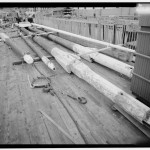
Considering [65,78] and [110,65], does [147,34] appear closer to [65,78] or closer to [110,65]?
[110,65]

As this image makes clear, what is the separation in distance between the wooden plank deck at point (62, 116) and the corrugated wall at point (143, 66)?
2.17ft

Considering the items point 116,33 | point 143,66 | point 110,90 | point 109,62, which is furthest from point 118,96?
point 116,33

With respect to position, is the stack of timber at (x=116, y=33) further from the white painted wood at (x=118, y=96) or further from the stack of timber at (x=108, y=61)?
the white painted wood at (x=118, y=96)

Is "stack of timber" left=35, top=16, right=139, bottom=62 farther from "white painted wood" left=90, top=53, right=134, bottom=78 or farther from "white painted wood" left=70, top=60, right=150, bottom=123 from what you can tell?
"white painted wood" left=70, top=60, right=150, bottom=123

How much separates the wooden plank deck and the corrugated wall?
662mm

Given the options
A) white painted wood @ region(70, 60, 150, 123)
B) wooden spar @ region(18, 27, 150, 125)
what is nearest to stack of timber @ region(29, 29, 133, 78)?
wooden spar @ region(18, 27, 150, 125)

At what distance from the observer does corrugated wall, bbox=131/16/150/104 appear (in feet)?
9.87

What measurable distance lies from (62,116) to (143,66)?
7.46 ft

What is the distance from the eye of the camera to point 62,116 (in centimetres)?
316

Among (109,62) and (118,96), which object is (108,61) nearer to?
(109,62)

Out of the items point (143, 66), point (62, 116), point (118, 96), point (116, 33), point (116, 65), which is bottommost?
point (62, 116)

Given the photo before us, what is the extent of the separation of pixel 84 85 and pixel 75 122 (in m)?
1.63

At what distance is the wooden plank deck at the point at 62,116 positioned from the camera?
2.62 metres

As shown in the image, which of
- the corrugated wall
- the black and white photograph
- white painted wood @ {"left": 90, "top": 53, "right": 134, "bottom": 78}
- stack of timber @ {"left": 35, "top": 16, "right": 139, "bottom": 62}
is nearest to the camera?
the black and white photograph
